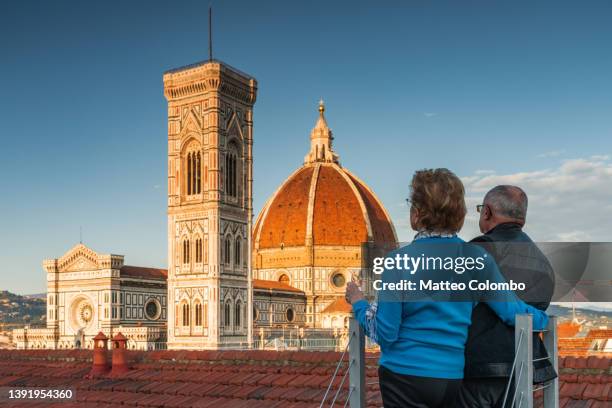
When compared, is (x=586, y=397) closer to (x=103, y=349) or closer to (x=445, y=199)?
(x=445, y=199)

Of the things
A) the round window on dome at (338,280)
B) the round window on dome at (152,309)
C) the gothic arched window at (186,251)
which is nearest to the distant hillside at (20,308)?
the round window on dome at (338,280)

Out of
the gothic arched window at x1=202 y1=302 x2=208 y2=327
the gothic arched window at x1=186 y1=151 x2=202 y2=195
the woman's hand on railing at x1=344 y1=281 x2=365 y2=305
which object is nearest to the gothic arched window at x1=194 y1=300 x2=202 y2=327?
the gothic arched window at x1=202 y1=302 x2=208 y2=327

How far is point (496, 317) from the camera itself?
11.5 ft

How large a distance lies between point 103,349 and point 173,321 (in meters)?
52.5

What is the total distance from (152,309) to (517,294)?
213 ft

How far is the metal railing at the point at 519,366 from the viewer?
11.0 feet

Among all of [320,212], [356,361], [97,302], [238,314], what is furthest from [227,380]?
[320,212]

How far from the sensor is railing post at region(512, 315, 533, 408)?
332 centimetres

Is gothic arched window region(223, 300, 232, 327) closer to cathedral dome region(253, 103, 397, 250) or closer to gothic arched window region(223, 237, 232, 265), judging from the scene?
gothic arched window region(223, 237, 232, 265)

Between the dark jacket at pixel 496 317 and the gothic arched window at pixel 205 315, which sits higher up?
the dark jacket at pixel 496 317

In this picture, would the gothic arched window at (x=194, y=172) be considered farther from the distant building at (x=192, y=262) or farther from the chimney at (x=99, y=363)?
the chimney at (x=99, y=363)

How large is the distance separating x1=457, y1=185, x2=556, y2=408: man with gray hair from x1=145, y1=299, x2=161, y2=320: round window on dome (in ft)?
210

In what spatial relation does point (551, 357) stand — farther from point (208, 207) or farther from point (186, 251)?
point (186, 251)

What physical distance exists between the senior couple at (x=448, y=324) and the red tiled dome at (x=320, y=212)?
94.4 meters
